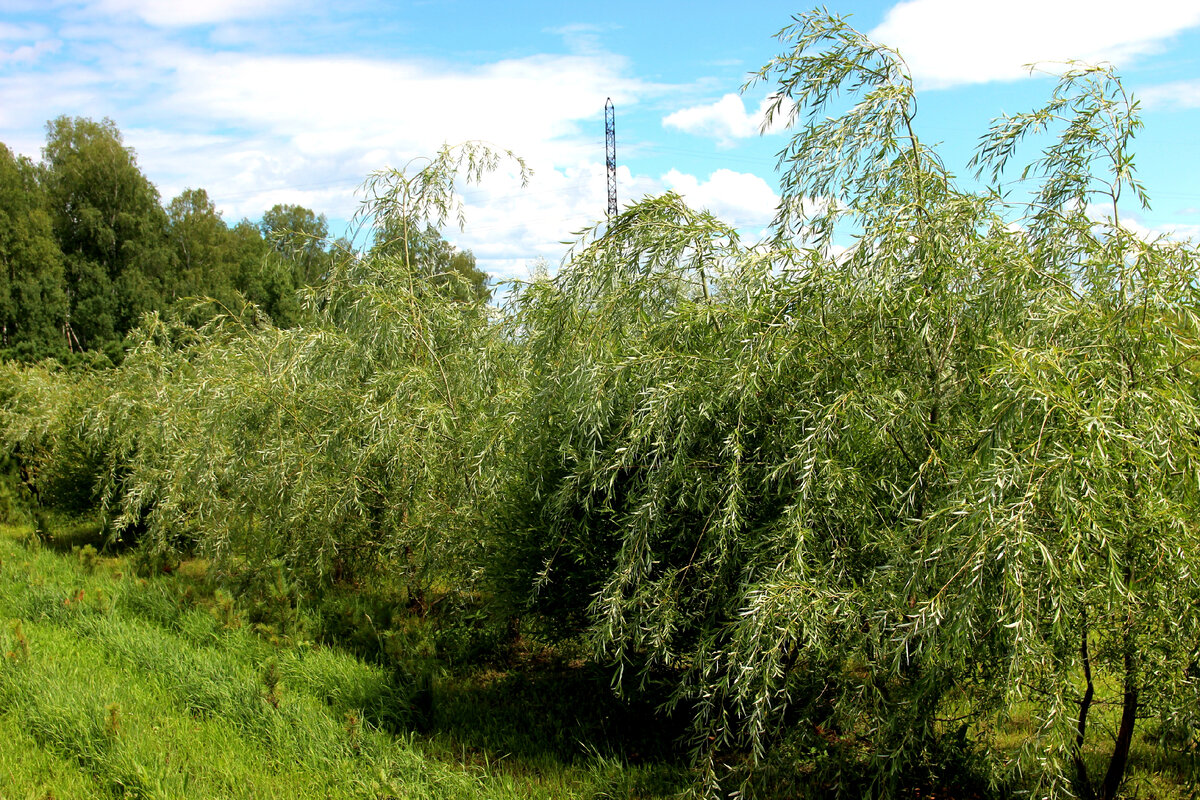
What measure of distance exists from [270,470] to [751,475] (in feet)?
13.6

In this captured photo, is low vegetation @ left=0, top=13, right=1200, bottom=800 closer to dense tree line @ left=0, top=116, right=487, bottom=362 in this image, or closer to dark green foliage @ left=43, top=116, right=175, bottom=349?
dense tree line @ left=0, top=116, right=487, bottom=362

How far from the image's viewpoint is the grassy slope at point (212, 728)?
4.29 meters

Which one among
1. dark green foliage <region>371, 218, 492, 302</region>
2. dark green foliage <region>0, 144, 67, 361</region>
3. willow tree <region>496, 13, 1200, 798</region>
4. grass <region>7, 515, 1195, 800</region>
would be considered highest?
dark green foliage <region>0, 144, 67, 361</region>

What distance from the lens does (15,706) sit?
500 centimetres

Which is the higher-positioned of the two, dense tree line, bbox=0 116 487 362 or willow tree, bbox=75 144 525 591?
dense tree line, bbox=0 116 487 362

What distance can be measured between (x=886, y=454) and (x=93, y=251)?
38.5 metres

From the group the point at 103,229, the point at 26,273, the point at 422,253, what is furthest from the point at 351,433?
the point at 103,229

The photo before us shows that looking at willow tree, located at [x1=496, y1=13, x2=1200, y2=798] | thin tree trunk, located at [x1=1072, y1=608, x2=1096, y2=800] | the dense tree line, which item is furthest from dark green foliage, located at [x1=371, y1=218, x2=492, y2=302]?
the dense tree line

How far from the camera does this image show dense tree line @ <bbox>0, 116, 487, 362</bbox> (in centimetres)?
3162

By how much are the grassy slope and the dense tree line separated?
2458 cm

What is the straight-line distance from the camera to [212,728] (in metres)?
4.85

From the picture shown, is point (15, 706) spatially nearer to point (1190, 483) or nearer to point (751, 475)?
point (751, 475)

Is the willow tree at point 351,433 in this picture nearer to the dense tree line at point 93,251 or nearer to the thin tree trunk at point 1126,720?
the thin tree trunk at point 1126,720

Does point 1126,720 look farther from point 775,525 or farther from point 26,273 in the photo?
point 26,273
